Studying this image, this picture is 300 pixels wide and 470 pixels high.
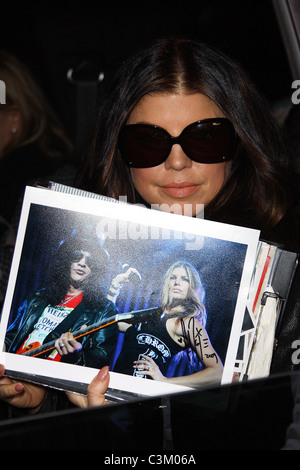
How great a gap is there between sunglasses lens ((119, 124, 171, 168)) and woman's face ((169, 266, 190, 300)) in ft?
1.00

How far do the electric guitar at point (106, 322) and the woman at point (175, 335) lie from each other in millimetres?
10

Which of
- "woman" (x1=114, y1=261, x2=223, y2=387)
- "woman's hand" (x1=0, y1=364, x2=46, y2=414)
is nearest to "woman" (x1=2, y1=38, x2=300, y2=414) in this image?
"woman" (x1=114, y1=261, x2=223, y2=387)

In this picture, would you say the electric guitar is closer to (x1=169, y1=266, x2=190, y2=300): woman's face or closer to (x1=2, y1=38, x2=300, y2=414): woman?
(x1=169, y1=266, x2=190, y2=300): woman's face

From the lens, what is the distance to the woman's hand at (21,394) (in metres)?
1.02

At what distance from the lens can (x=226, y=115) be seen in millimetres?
1175

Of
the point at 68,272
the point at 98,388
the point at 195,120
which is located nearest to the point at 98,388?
the point at 98,388

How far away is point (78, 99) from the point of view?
2.18 m

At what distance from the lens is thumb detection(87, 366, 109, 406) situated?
878 mm

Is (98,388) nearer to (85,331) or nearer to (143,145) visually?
(85,331)

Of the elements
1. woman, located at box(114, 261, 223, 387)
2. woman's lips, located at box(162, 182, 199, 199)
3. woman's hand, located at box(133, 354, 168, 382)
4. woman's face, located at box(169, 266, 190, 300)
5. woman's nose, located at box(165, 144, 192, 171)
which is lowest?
woman's hand, located at box(133, 354, 168, 382)

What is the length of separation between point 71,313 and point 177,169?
40cm

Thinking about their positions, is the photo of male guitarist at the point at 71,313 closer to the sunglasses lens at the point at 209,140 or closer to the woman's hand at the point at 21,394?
the woman's hand at the point at 21,394

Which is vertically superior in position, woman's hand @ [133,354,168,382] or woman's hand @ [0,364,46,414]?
woman's hand @ [133,354,168,382]
